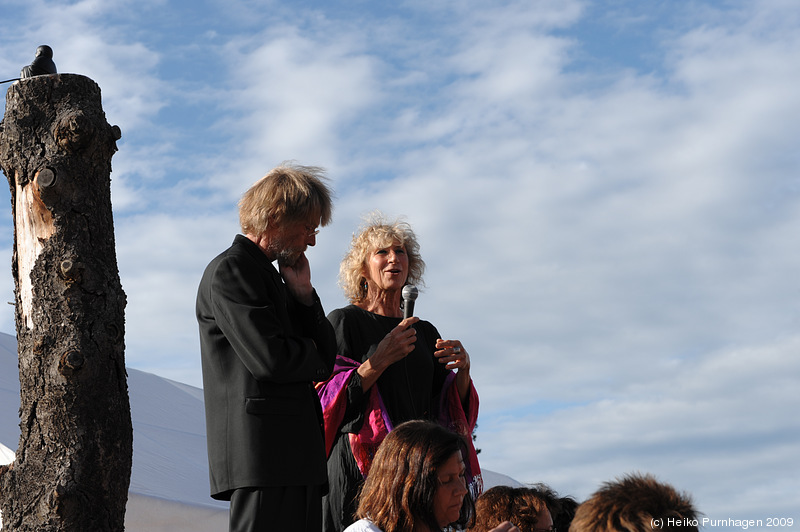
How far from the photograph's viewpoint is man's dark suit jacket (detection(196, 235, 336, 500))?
2.89 m

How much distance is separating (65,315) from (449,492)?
1.77 metres

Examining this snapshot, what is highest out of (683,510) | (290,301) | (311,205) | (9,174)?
(9,174)

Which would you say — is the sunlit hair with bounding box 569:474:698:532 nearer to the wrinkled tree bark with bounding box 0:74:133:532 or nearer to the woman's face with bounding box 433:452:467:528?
the woman's face with bounding box 433:452:467:528

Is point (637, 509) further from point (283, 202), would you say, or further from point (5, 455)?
point (5, 455)

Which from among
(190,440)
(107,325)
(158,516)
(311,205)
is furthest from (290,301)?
(190,440)

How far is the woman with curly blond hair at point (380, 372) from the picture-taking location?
386 cm

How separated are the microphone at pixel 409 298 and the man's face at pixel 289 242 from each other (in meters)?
0.97

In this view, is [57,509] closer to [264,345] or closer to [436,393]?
[264,345]

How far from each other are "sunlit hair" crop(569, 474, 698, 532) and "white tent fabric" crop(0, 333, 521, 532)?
5017 mm

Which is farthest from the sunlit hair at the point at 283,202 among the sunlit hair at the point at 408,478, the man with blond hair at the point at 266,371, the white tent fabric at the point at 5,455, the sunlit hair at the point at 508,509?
the white tent fabric at the point at 5,455

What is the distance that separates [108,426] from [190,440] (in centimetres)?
542

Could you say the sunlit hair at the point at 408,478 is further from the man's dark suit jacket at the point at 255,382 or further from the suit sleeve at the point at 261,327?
the suit sleeve at the point at 261,327

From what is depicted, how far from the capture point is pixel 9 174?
3.95m

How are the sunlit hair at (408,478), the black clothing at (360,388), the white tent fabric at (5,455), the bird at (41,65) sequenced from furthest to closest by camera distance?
the white tent fabric at (5,455) < the bird at (41,65) < the black clothing at (360,388) < the sunlit hair at (408,478)
